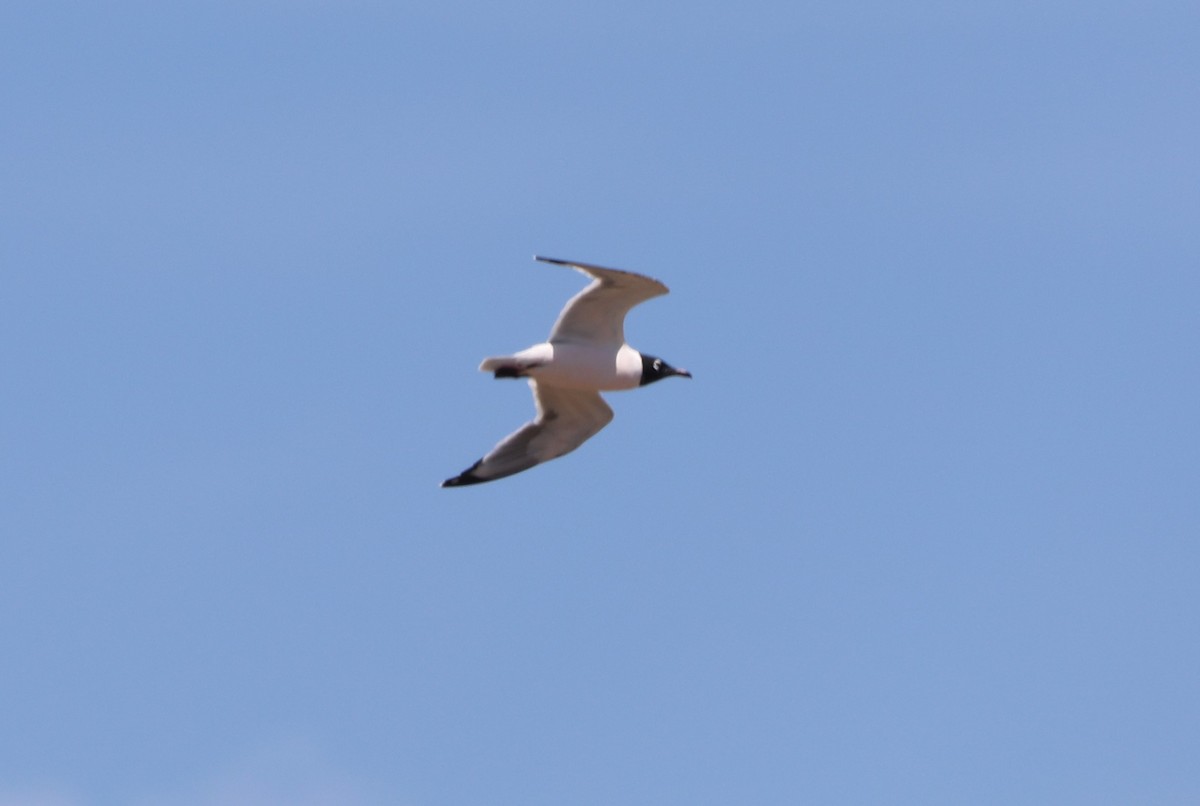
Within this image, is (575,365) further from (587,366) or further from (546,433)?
(546,433)

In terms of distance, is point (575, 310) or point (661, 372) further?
point (661, 372)

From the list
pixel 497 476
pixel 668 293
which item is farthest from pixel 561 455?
pixel 668 293

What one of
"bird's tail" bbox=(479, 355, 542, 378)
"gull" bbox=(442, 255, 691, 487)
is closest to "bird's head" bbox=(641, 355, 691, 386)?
"gull" bbox=(442, 255, 691, 487)

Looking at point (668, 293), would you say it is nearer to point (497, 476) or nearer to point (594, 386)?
point (594, 386)

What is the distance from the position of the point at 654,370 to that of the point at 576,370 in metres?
1.51

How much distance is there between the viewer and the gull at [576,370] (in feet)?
77.2

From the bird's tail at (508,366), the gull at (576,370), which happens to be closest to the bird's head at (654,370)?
the gull at (576,370)

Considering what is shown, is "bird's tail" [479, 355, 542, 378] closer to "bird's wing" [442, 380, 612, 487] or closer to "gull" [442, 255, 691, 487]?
"gull" [442, 255, 691, 487]

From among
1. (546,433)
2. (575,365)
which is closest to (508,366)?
(575,365)

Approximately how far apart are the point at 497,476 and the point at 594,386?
1935 millimetres

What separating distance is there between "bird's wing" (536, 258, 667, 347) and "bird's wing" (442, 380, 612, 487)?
970 mm

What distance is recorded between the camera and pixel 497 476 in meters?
25.6

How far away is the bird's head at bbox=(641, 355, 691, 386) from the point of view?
25.1 m

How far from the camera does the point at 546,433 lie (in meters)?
25.2
